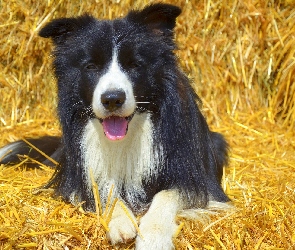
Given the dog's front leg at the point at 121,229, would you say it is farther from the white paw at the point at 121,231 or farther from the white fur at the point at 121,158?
the white fur at the point at 121,158

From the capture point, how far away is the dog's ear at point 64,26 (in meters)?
3.15

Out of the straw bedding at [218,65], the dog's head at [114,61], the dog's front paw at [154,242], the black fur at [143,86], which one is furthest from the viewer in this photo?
the straw bedding at [218,65]

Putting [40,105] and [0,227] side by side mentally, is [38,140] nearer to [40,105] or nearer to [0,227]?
[40,105]

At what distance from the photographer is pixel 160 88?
3.08 metres

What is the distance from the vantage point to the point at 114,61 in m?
2.98

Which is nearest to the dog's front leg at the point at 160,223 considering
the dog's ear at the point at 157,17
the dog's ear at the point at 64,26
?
the dog's ear at the point at 157,17

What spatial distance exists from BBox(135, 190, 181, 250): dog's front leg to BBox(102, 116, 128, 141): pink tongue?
42cm

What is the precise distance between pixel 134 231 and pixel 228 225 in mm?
526

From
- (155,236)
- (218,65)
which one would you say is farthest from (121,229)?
(218,65)

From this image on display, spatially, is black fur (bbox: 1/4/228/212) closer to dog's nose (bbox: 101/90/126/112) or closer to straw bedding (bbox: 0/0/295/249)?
dog's nose (bbox: 101/90/126/112)

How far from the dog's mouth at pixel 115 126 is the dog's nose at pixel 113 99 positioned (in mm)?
157

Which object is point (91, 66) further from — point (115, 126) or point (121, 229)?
point (121, 229)

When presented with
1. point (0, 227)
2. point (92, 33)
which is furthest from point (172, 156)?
point (0, 227)

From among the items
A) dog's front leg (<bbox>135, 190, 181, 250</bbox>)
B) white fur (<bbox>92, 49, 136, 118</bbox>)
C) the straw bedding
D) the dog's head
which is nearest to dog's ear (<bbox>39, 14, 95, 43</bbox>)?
the dog's head
